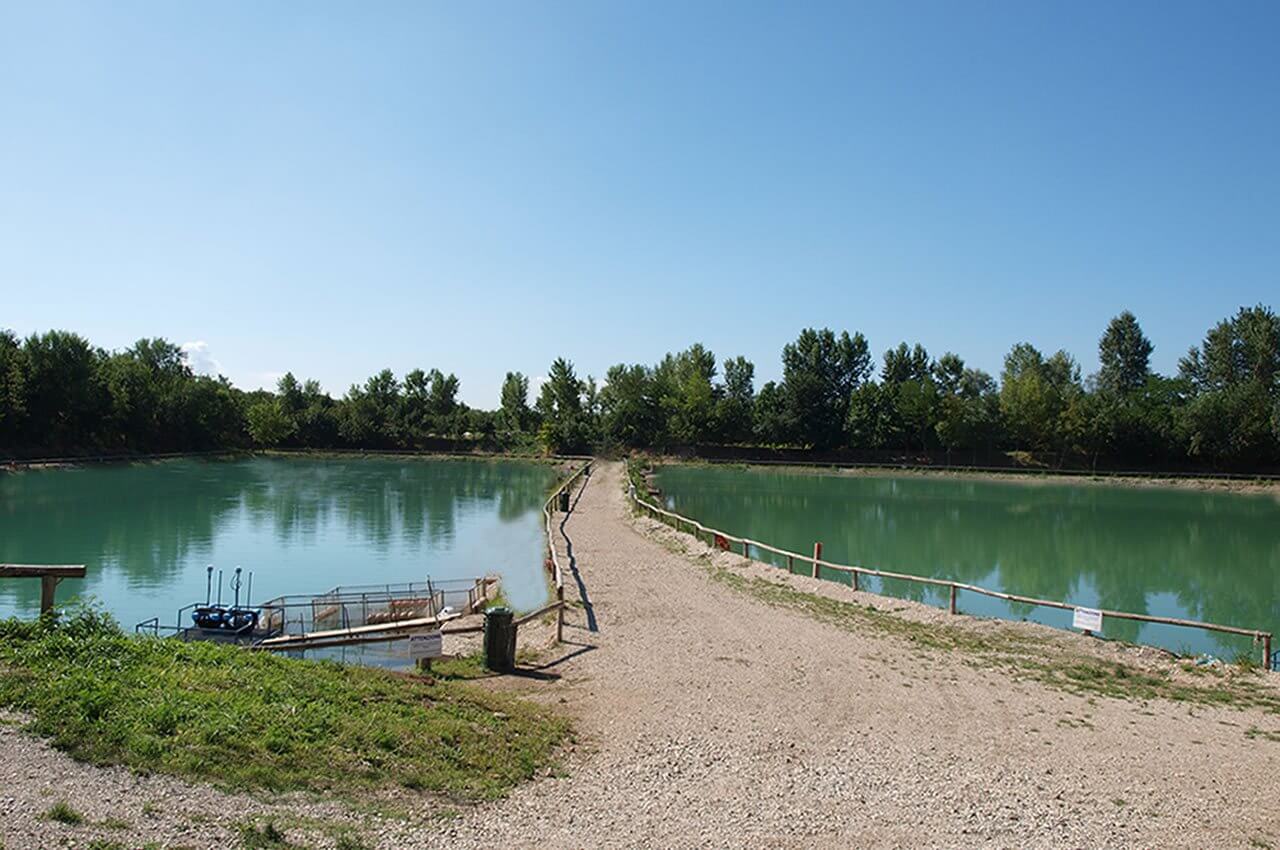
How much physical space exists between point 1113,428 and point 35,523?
88.0 meters

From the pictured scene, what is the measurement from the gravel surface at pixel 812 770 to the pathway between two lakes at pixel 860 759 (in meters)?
0.03

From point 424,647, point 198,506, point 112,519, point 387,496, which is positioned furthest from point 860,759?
point 387,496

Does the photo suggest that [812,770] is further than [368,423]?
No

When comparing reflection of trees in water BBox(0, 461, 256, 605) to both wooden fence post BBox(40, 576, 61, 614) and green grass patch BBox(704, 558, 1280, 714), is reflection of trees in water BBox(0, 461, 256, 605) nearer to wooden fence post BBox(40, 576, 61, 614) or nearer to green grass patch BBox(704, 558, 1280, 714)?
wooden fence post BBox(40, 576, 61, 614)

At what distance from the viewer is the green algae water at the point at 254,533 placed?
88.8 feet

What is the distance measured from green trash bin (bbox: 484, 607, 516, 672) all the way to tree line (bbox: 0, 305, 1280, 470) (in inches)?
3015

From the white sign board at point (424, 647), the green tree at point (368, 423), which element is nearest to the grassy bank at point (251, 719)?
the white sign board at point (424, 647)

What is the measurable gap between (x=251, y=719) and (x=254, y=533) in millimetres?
35122

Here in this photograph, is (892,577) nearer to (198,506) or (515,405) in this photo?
(198,506)

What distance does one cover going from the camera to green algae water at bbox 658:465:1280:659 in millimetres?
25406

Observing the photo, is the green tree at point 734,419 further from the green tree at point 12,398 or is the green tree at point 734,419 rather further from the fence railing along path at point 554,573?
the green tree at point 12,398

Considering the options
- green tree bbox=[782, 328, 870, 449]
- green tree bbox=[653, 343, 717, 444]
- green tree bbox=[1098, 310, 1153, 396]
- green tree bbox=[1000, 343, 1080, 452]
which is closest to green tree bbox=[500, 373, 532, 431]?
green tree bbox=[653, 343, 717, 444]

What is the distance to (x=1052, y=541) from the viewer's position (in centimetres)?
3972

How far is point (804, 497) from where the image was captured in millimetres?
60500
